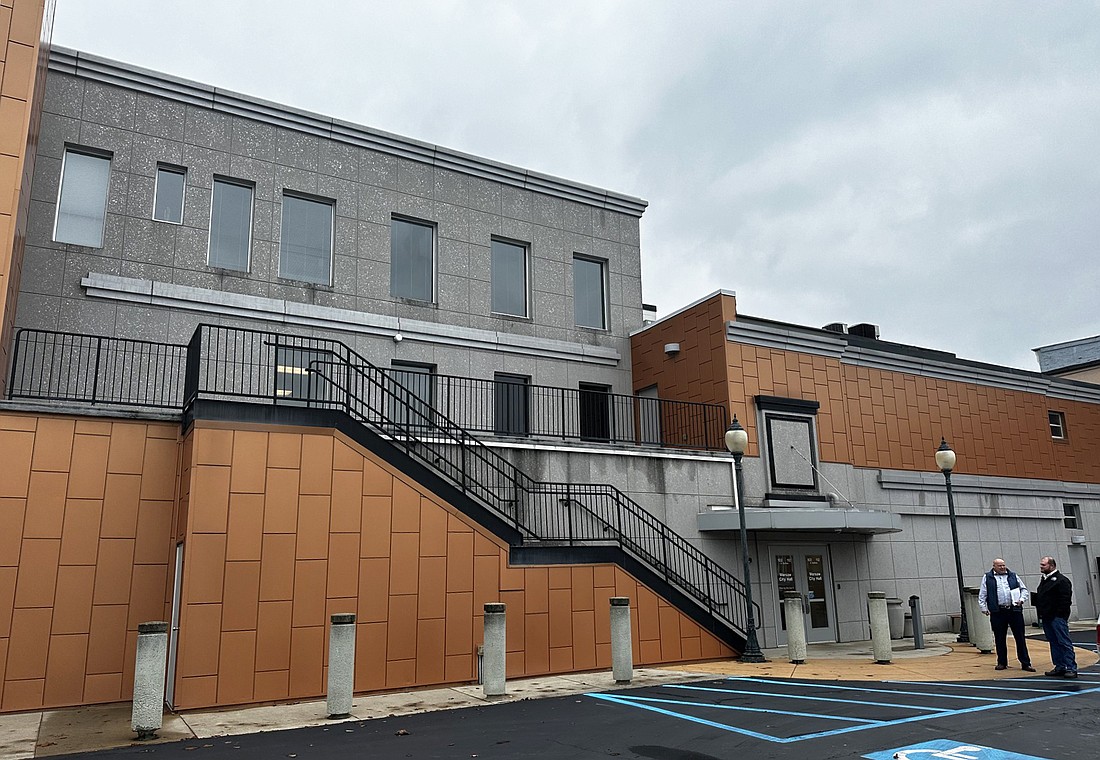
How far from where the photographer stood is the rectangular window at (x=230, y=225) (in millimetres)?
17484

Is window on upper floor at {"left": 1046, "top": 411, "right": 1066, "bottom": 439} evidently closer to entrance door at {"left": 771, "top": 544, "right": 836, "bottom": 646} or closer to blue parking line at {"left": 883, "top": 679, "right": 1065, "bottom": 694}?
entrance door at {"left": 771, "top": 544, "right": 836, "bottom": 646}

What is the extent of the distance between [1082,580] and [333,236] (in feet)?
77.5

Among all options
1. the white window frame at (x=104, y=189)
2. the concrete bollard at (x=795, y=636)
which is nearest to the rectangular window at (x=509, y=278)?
the white window frame at (x=104, y=189)

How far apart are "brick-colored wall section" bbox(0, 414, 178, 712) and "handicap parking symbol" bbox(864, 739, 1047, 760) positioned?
1020 cm

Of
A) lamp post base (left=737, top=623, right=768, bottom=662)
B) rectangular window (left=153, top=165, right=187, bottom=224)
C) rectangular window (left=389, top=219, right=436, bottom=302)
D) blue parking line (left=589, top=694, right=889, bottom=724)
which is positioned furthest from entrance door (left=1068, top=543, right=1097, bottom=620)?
rectangular window (left=153, top=165, right=187, bottom=224)

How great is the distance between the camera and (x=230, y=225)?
17.8 m

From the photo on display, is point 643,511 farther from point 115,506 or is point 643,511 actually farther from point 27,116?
point 27,116

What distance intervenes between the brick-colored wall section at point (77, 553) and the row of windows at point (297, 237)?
574 cm

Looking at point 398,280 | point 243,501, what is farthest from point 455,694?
point 398,280

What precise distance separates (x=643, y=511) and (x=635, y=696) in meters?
5.36

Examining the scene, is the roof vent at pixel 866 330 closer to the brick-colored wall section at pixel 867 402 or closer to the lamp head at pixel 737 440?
the brick-colored wall section at pixel 867 402

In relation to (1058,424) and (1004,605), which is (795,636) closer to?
(1004,605)

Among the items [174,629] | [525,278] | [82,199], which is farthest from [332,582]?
[525,278]

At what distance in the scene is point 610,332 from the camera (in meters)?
22.3
